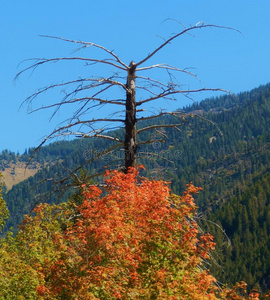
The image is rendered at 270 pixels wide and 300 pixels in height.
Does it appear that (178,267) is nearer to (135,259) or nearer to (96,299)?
(135,259)

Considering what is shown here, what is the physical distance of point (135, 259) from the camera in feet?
44.4

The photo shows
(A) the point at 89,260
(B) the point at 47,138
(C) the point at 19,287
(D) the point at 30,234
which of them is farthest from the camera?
(D) the point at 30,234

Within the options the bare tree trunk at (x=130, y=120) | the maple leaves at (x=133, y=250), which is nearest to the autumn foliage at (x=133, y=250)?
the maple leaves at (x=133, y=250)

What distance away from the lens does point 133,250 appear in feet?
43.5

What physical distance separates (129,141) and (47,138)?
8.21 ft

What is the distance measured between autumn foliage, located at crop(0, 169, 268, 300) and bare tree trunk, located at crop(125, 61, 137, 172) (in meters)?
0.80

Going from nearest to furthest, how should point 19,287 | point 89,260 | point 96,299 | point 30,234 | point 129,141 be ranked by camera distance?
point 96,299 → point 89,260 → point 129,141 → point 19,287 → point 30,234

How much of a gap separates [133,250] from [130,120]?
12.9ft

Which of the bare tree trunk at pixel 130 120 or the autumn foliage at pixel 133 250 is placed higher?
the bare tree trunk at pixel 130 120

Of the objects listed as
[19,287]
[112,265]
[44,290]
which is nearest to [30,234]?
[19,287]

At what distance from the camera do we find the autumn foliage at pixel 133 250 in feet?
42.2

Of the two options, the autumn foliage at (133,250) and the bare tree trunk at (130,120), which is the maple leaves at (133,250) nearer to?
the autumn foliage at (133,250)

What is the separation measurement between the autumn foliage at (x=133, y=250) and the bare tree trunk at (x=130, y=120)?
0.80 m

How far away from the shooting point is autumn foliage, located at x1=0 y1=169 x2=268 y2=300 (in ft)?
42.2
